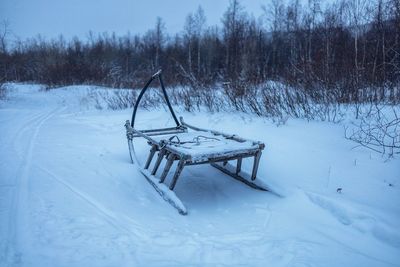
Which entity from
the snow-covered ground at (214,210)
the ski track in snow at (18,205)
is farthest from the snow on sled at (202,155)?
the ski track in snow at (18,205)

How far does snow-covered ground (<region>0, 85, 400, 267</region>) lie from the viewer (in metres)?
2.67

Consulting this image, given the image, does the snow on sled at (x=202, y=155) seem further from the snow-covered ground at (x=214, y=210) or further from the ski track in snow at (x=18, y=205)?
the ski track in snow at (x=18, y=205)

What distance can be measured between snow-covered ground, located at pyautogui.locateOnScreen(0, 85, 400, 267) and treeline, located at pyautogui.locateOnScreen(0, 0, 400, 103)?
84.7 inches

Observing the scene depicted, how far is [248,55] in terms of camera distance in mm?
25109

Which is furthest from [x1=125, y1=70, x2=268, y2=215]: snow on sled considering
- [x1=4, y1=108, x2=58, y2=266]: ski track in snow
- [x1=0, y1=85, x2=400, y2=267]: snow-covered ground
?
[x1=4, y1=108, x2=58, y2=266]: ski track in snow

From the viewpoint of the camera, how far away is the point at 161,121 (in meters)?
8.18

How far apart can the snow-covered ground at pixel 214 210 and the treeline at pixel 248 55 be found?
2.15 m

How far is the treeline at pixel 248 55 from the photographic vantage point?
7.16 metres

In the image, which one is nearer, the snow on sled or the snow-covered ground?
the snow-covered ground

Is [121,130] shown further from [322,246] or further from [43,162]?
[322,246]

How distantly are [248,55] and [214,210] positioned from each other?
22890 mm

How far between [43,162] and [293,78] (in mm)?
5566

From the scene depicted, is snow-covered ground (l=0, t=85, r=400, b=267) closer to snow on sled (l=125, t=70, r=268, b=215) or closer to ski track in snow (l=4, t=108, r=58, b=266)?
ski track in snow (l=4, t=108, r=58, b=266)

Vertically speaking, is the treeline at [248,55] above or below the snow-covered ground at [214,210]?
above
